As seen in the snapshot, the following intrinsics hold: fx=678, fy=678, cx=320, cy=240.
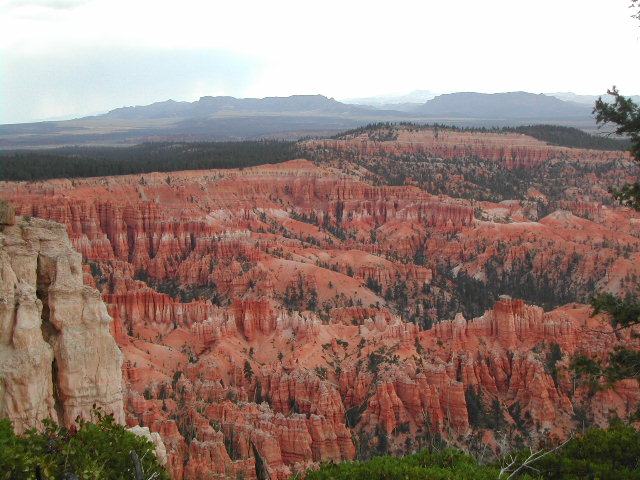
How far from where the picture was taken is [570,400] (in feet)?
111

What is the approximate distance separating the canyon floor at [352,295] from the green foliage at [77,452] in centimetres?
559

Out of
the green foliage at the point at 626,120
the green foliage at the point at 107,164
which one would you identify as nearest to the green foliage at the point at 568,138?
the green foliage at the point at 107,164

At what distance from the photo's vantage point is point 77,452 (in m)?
12.1

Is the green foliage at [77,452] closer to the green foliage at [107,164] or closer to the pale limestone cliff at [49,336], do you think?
the pale limestone cliff at [49,336]

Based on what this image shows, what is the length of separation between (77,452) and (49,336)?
3253 mm

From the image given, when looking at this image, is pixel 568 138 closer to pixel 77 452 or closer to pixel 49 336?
pixel 49 336

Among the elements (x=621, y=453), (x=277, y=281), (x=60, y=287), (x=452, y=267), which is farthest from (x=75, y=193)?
(x=621, y=453)

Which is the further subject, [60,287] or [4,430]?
[60,287]

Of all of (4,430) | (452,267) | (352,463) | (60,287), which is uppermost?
(60,287)

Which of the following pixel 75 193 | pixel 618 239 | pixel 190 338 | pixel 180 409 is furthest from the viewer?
pixel 618 239

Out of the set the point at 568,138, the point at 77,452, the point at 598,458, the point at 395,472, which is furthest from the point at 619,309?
the point at 568,138

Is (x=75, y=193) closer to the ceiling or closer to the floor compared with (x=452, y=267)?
closer to the ceiling

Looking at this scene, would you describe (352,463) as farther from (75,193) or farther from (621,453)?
(75,193)

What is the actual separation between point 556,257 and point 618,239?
11059 millimetres
